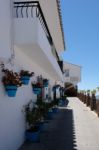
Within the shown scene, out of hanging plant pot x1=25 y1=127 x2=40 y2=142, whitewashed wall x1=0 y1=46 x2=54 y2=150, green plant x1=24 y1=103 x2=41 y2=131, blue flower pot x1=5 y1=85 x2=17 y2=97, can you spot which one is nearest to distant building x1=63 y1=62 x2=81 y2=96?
green plant x1=24 y1=103 x2=41 y2=131

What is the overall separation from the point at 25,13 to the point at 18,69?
1.90 m

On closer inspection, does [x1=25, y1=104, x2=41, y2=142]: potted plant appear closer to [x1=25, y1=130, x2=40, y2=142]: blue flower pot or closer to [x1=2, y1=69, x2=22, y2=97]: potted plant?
[x1=25, y1=130, x2=40, y2=142]: blue flower pot

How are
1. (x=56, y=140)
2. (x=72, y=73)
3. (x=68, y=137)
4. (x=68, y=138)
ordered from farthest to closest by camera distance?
(x=72, y=73) < (x=68, y=137) < (x=68, y=138) < (x=56, y=140)

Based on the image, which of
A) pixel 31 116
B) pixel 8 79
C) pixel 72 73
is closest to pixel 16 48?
pixel 8 79

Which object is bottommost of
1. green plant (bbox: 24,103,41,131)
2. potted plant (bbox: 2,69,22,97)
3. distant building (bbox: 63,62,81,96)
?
green plant (bbox: 24,103,41,131)

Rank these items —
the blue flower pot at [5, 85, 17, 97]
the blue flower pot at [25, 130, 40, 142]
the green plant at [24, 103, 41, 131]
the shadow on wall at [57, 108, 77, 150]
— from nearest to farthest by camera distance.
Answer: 1. the blue flower pot at [5, 85, 17, 97]
2. the shadow on wall at [57, 108, 77, 150]
3. the blue flower pot at [25, 130, 40, 142]
4. the green plant at [24, 103, 41, 131]

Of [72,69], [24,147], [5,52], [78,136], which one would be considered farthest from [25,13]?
[72,69]

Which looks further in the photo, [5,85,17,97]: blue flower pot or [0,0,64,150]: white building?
[0,0,64,150]: white building

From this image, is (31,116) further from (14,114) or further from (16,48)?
(16,48)

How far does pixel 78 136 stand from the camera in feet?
44.8

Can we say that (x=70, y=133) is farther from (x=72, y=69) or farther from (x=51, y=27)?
(x=72, y=69)

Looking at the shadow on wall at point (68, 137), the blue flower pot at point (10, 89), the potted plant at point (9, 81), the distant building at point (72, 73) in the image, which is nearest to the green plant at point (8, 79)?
the potted plant at point (9, 81)

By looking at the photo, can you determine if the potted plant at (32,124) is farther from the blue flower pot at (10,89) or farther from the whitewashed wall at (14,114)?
the blue flower pot at (10,89)

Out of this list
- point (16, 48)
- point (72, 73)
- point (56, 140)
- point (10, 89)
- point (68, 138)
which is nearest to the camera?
point (10, 89)
